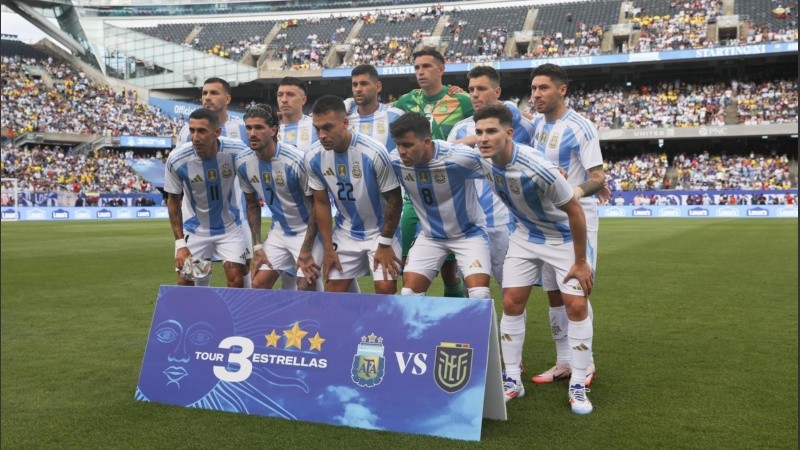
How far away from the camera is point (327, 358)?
4.64 meters

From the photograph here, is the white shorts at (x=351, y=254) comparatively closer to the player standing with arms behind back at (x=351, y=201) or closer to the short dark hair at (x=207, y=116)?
the player standing with arms behind back at (x=351, y=201)

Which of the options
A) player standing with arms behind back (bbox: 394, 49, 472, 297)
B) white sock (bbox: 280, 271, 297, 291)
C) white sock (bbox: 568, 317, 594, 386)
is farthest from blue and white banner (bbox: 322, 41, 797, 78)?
white sock (bbox: 568, 317, 594, 386)

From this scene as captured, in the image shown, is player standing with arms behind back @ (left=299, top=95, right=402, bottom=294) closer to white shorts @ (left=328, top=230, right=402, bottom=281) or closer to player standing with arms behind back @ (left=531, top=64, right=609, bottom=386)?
white shorts @ (left=328, top=230, right=402, bottom=281)

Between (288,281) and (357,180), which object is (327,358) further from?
(288,281)

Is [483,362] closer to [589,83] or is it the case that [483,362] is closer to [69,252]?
[69,252]

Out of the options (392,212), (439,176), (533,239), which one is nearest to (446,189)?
(439,176)

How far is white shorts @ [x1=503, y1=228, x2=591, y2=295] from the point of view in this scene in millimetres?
5090

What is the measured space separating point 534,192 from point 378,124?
2.05 m

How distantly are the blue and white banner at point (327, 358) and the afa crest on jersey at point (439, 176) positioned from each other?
1191 millimetres

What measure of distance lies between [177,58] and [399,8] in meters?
18.0

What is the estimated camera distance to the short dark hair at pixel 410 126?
5055 mm

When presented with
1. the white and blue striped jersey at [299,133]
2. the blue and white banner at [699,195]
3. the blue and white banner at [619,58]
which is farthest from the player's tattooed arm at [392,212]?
the blue and white banner at [619,58]

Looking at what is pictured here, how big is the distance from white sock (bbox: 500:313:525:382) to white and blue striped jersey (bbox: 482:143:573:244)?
0.60 m

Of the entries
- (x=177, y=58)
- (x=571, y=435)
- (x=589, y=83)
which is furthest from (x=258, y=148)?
(x=177, y=58)
